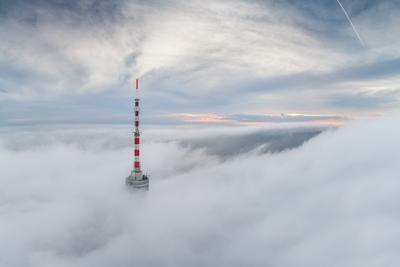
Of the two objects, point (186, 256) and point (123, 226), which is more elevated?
point (123, 226)

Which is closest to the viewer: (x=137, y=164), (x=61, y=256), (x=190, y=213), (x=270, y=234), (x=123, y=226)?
(x=137, y=164)

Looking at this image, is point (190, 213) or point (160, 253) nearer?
point (160, 253)

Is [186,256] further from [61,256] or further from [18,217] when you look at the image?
[18,217]

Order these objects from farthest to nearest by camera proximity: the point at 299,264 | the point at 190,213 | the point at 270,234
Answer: the point at 190,213, the point at 270,234, the point at 299,264

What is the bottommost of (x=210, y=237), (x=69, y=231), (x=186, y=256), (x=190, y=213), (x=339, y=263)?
(x=339, y=263)

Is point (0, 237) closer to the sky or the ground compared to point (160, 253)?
closer to the sky

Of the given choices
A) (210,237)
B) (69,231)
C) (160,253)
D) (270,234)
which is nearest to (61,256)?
(69,231)

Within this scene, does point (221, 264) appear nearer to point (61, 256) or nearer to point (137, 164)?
point (137, 164)

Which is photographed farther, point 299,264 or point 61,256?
point 299,264

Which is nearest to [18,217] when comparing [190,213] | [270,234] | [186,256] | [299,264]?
[190,213]
